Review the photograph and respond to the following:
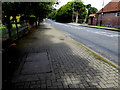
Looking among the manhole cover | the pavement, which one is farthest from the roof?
the manhole cover

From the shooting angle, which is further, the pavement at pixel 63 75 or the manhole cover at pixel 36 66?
the manhole cover at pixel 36 66

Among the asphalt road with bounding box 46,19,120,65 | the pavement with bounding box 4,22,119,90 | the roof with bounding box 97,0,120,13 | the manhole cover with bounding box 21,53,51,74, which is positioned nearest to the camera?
the pavement with bounding box 4,22,119,90

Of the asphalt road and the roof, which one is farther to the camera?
the roof

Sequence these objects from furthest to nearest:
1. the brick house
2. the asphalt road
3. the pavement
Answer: the brick house
the asphalt road
the pavement

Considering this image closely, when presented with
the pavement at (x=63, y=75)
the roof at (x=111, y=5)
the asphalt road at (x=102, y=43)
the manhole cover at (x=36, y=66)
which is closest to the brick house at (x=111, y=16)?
the roof at (x=111, y=5)

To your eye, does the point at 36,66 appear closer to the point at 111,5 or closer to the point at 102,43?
the point at 102,43

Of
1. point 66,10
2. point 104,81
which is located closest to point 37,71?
point 104,81

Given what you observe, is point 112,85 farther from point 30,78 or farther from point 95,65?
point 30,78

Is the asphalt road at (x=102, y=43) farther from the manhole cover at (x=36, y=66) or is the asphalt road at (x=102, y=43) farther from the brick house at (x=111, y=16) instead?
the brick house at (x=111, y=16)

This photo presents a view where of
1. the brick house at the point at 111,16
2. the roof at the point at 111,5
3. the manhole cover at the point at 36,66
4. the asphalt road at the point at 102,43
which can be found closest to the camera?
the manhole cover at the point at 36,66

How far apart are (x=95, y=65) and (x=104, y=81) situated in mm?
1144

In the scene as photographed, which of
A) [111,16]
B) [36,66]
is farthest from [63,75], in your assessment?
[111,16]

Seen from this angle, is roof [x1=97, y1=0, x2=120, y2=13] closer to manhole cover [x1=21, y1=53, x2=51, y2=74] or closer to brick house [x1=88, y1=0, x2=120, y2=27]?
brick house [x1=88, y1=0, x2=120, y2=27]

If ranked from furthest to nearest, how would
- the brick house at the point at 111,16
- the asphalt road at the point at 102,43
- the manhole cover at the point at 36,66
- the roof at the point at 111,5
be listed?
the roof at the point at 111,5
the brick house at the point at 111,16
the asphalt road at the point at 102,43
the manhole cover at the point at 36,66
